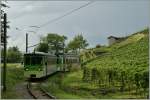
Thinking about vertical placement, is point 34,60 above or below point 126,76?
above

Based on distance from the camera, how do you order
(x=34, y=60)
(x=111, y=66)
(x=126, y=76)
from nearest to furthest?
(x=126, y=76), (x=111, y=66), (x=34, y=60)

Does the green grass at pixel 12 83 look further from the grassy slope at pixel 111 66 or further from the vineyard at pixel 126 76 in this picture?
the vineyard at pixel 126 76

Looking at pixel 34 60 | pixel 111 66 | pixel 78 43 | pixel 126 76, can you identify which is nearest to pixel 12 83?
pixel 34 60

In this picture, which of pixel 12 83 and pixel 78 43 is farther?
pixel 78 43

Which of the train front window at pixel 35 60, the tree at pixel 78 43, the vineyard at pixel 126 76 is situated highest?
the tree at pixel 78 43

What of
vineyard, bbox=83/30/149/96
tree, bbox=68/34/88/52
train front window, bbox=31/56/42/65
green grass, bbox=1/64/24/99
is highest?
tree, bbox=68/34/88/52

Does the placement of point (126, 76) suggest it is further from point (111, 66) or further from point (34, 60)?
point (34, 60)

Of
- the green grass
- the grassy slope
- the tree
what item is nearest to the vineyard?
the grassy slope

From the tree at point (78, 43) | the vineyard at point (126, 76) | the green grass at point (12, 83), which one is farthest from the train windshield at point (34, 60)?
the tree at point (78, 43)

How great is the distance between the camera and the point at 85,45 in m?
70.8

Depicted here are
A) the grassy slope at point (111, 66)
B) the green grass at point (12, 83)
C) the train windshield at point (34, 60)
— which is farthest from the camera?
the train windshield at point (34, 60)

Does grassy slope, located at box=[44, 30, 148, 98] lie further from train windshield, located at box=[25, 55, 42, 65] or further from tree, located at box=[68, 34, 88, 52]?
tree, located at box=[68, 34, 88, 52]

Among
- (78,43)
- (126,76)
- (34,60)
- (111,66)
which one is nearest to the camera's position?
(126,76)

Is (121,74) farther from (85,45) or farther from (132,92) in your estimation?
(85,45)
